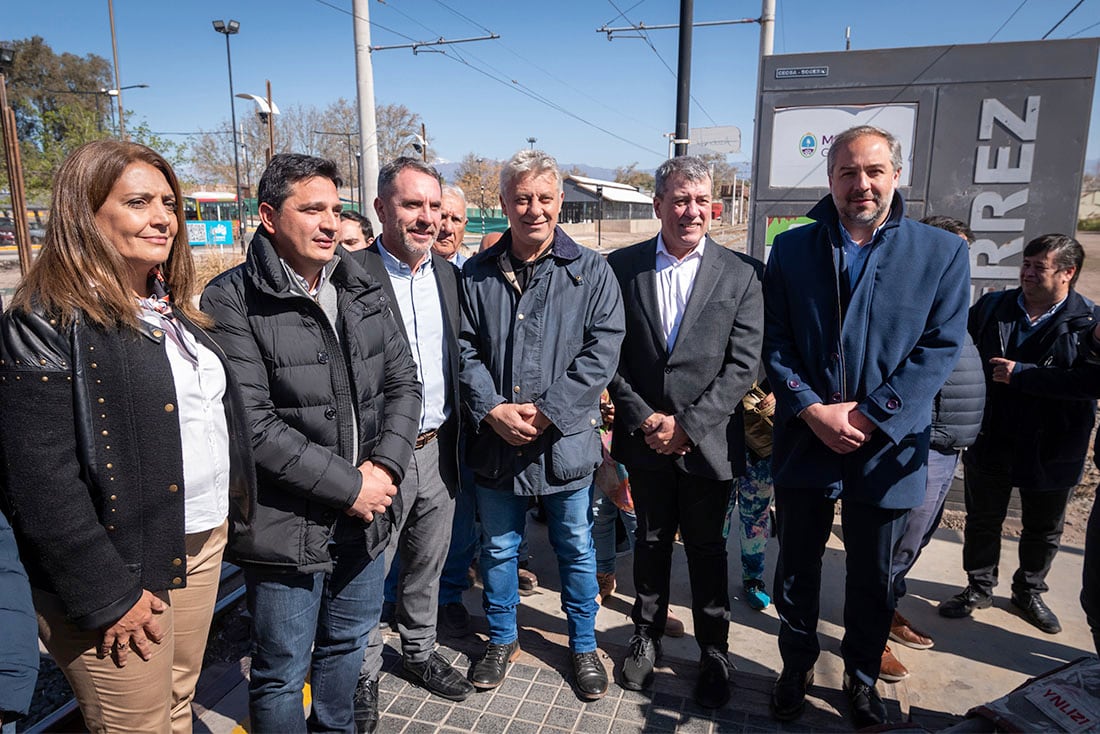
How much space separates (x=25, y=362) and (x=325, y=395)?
0.83 meters

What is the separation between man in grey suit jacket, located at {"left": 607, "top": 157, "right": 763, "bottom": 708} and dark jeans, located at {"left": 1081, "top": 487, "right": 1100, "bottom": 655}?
1385mm

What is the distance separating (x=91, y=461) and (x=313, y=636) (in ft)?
3.33

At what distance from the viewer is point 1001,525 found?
365 centimetres

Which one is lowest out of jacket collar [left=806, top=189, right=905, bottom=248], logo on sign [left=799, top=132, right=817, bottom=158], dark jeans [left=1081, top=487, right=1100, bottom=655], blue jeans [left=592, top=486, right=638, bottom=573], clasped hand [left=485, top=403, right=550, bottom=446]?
blue jeans [left=592, top=486, right=638, bottom=573]

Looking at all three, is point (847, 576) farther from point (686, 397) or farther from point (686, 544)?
point (686, 397)

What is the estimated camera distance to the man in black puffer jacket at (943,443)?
9.93 feet

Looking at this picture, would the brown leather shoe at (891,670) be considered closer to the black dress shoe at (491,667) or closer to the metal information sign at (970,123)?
the black dress shoe at (491,667)

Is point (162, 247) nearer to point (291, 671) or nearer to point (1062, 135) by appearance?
point (291, 671)

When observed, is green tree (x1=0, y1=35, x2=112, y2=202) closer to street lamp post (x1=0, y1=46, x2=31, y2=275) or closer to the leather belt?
street lamp post (x1=0, y1=46, x2=31, y2=275)

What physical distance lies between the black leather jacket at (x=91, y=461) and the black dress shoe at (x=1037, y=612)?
3.97 m

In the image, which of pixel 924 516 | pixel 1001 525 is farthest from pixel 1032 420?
pixel 924 516

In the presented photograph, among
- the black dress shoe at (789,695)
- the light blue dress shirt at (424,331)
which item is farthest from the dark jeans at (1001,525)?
the light blue dress shirt at (424,331)

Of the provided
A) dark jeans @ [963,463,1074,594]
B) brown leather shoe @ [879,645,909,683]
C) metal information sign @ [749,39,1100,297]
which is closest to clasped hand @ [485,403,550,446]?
brown leather shoe @ [879,645,909,683]

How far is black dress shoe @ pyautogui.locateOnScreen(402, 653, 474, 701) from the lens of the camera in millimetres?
2941
